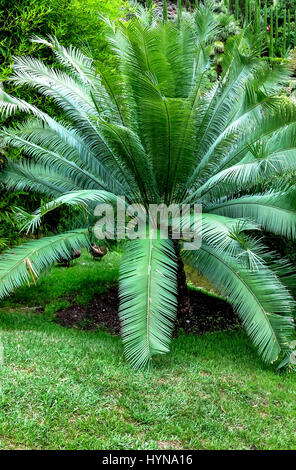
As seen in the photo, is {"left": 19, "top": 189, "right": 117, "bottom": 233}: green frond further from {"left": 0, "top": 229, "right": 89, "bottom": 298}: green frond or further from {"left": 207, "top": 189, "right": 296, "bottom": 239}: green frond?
{"left": 207, "top": 189, "right": 296, "bottom": 239}: green frond

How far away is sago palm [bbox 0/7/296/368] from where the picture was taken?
383 centimetres

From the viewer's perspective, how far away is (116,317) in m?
5.11

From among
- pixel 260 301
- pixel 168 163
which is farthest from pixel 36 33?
pixel 260 301

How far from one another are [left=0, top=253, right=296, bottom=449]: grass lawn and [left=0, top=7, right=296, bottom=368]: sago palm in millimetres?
277

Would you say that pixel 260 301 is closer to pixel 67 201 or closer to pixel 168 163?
pixel 168 163

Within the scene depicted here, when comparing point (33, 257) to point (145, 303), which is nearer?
point (145, 303)

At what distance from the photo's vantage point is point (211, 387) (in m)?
3.45

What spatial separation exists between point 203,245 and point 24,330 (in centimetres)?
209

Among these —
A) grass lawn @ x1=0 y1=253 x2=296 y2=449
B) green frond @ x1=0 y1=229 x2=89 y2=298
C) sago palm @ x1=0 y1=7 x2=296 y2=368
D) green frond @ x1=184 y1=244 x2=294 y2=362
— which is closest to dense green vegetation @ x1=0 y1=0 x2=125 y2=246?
sago palm @ x1=0 y1=7 x2=296 y2=368

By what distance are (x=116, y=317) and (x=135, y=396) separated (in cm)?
196

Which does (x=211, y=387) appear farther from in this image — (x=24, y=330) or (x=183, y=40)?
(x=183, y=40)

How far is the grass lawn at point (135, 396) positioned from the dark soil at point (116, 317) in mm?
290

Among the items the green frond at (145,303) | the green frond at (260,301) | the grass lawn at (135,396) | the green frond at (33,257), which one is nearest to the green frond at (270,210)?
the green frond at (260,301)
